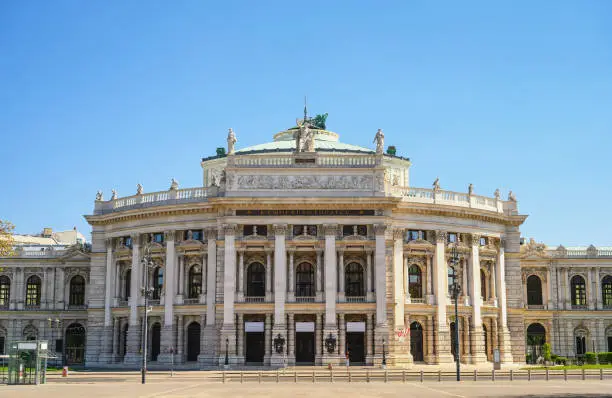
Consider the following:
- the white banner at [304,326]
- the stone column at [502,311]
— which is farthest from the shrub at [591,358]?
the white banner at [304,326]

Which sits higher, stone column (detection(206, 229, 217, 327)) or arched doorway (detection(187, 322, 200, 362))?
stone column (detection(206, 229, 217, 327))

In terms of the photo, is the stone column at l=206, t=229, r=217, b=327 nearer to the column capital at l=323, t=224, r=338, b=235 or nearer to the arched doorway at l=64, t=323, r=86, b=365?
the column capital at l=323, t=224, r=338, b=235

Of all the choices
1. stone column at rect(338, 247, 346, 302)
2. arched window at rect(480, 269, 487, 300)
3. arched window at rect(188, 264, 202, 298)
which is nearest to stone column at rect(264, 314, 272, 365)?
stone column at rect(338, 247, 346, 302)

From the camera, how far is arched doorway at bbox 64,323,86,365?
8688 cm

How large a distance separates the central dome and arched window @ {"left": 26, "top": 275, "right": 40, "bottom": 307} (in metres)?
26.7

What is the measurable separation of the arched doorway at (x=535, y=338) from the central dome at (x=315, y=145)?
1045 inches

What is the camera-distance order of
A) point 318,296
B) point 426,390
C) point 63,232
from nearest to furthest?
point 426,390 < point 318,296 < point 63,232

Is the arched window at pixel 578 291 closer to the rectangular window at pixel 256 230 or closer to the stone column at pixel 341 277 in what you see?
the stone column at pixel 341 277

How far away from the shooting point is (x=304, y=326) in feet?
237

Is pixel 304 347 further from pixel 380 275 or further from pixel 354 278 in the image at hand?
pixel 380 275

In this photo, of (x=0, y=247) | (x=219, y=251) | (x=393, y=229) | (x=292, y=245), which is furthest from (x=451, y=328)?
(x=0, y=247)

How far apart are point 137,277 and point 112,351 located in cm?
801

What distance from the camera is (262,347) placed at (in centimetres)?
7281

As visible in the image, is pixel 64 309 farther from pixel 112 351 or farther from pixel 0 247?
pixel 0 247
